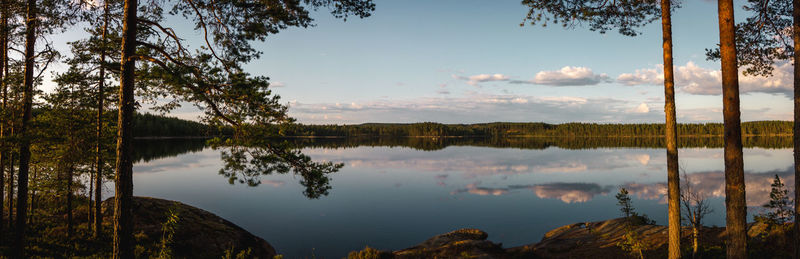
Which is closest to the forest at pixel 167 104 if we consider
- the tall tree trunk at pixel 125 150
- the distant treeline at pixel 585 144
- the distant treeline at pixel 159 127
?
the tall tree trunk at pixel 125 150

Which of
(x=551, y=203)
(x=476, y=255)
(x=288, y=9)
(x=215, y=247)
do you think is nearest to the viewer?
(x=288, y=9)

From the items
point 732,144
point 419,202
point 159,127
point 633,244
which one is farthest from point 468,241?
point 159,127

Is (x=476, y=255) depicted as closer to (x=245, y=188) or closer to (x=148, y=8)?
(x=148, y=8)

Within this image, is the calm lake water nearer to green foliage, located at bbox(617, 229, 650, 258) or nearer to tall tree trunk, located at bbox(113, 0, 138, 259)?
green foliage, located at bbox(617, 229, 650, 258)

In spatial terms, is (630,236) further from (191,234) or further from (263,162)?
(191,234)

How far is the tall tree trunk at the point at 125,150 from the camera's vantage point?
24.3ft

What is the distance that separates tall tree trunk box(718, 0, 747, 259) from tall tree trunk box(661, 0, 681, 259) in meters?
1.00

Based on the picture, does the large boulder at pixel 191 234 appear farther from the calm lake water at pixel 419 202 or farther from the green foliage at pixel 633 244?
the green foliage at pixel 633 244

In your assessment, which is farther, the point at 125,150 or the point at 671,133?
the point at 671,133

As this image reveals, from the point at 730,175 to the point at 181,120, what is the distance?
7211 inches

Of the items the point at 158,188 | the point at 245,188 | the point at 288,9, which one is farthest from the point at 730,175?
the point at 158,188

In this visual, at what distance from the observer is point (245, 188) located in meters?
32.6

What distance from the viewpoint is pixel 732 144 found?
311 inches

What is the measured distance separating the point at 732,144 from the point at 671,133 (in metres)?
1.25
